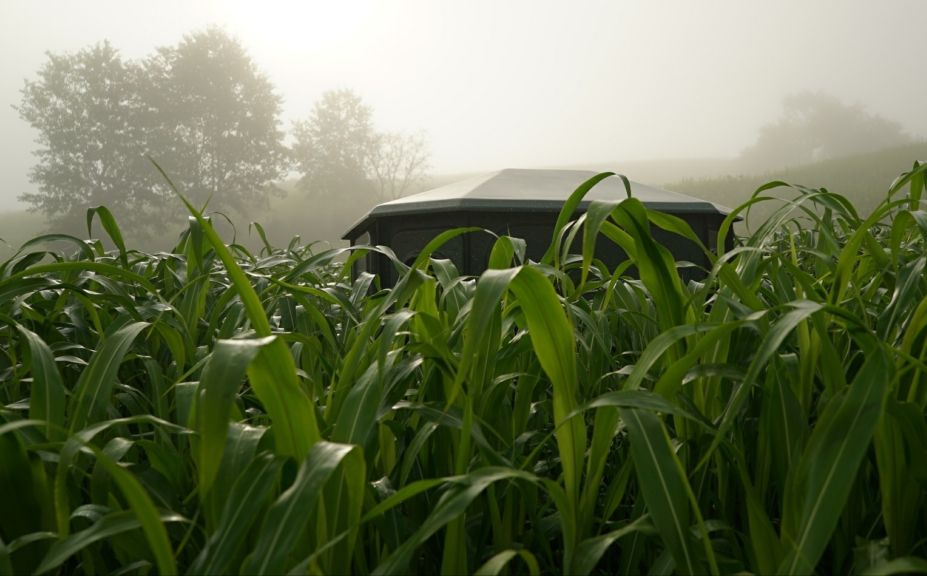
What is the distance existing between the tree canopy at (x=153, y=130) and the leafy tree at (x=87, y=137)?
4 centimetres

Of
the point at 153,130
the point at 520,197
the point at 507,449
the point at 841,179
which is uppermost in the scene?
the point at 153,130

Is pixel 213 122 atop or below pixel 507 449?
atop

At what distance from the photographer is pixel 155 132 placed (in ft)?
103

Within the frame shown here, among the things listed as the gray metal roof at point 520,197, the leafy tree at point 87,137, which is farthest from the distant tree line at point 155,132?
the gray metal roof at point 520,197

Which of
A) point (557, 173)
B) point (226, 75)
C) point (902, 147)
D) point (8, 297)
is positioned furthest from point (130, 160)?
point (902, 147)

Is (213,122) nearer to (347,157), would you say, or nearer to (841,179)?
(347,157)

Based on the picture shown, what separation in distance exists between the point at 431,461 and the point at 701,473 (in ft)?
1.03

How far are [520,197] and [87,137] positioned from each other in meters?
32.1

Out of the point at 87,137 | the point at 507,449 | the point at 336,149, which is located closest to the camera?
the point at 507,449

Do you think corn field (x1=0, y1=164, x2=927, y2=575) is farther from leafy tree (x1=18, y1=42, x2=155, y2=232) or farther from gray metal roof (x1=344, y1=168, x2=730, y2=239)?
leafy tree (x1=18, y1=42, x2=155, y2=232)

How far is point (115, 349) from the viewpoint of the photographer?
786mm

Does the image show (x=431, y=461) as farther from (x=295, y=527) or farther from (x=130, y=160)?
(x=130, y=160)

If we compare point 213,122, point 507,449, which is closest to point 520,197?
point 507,449

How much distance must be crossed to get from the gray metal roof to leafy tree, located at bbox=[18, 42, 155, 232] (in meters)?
28.9
